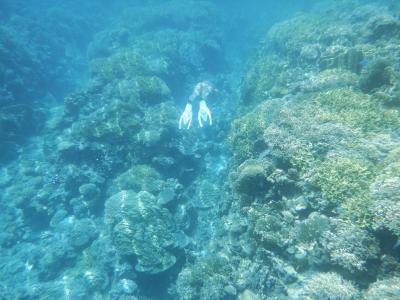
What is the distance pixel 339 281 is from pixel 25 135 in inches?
693

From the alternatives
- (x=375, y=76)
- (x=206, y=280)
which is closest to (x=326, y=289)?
(x=206, y=280)

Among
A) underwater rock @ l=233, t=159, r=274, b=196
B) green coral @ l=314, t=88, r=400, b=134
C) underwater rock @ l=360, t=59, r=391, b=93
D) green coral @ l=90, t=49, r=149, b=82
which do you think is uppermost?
green coral @ l=90, t=49, r=149, b=82

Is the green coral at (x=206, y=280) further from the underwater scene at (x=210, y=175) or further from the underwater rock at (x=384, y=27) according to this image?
the underwater rock at (x=384, y=27)

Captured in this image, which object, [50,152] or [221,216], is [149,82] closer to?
[50,152]

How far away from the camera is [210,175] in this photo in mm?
12312

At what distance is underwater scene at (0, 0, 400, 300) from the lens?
210 inches

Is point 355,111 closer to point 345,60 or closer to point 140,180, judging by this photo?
point 345,60

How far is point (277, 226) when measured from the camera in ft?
19.7

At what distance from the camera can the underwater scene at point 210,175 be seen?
5.34 metres

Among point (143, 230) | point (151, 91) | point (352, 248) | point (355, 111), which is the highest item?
point (151, 91)

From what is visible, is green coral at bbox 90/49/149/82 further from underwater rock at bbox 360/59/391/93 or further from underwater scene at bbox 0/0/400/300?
underwater rock at bbox 360/59/391/93

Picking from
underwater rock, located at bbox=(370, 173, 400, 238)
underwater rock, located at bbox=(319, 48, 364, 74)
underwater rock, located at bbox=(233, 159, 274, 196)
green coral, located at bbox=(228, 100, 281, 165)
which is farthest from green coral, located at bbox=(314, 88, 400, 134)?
underwater rock, located at bbox=(319, 48, 364, 74)

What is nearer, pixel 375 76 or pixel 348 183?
pixel 348 183


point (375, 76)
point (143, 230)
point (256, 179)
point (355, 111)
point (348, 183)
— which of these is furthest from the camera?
point (143, 230)
